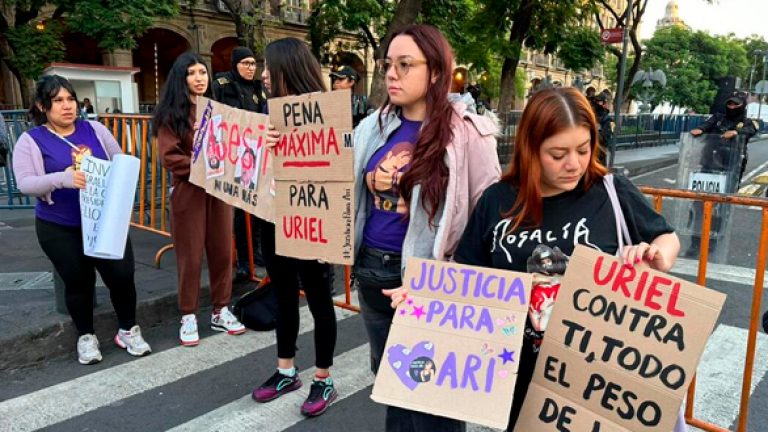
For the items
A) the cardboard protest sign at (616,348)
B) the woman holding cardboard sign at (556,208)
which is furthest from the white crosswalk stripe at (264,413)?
the cardboard protest sign at (616,348)

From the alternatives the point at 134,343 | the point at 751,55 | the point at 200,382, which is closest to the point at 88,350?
the point at 134,343

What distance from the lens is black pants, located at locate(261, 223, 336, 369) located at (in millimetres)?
3129

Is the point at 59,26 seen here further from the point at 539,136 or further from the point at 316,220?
the point at 539,136

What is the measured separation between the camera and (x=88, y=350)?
400 cm

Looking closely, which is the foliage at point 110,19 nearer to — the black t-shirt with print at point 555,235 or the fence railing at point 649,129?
the fence railing at point 649,129

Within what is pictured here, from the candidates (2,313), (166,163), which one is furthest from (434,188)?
(2,313)

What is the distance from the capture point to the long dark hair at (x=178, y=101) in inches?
162

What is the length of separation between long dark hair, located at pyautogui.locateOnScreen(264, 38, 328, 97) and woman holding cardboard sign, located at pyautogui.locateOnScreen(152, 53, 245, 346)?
4.38ft

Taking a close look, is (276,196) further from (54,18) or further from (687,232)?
(54,18)

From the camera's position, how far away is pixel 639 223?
1946 millimetres

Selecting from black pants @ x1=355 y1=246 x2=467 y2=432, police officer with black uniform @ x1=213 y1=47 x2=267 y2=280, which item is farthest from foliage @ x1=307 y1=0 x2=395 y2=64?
black pants @ x1=355 y1=246 x2=467 y2=432

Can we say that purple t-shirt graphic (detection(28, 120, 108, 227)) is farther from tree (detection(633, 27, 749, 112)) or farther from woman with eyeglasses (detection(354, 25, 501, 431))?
tree (detection(633, 27, 749, 112))

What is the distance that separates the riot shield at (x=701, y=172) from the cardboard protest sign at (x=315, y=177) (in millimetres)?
6084

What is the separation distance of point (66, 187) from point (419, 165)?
257 centimetres
